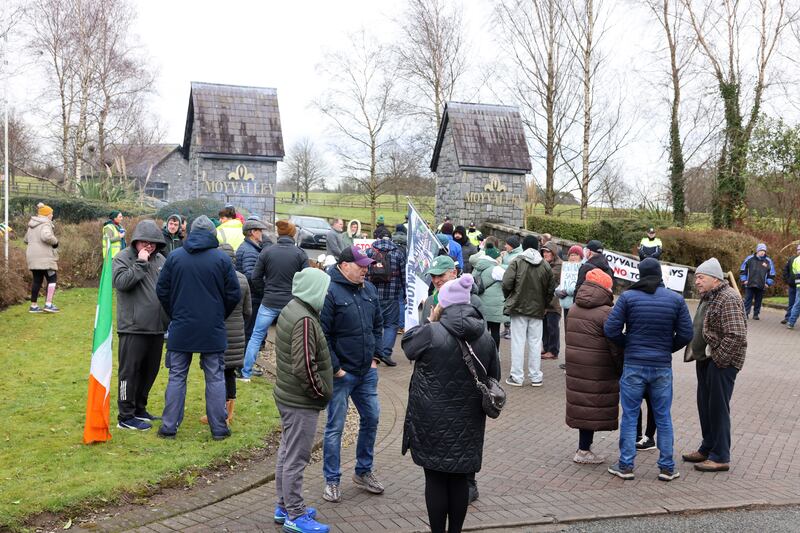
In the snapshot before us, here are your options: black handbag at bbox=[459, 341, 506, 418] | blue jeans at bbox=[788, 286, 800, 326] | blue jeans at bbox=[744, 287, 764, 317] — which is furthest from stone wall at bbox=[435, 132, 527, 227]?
black handbag at bbox=[459, 341, 506, 418]

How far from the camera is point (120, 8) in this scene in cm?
3862

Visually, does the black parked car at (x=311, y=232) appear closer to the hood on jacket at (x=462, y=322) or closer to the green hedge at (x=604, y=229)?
the green hedge at (x=604, y=229)

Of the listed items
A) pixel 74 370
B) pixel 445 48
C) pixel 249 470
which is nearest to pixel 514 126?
pixel 445 48

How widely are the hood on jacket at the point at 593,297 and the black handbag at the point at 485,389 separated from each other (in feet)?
7.93

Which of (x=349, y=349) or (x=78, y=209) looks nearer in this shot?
(x=349, y=349)

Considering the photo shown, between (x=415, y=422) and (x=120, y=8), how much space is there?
128 feet

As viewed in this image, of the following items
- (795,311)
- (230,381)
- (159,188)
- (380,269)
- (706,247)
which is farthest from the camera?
(159,188)

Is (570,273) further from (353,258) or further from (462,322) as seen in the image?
(462,322)

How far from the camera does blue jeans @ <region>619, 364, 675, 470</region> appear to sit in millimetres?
6582

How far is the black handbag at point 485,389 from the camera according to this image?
4684 millimetres

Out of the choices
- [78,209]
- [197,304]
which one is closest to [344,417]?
[197,304]

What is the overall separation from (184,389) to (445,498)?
3.04 metres

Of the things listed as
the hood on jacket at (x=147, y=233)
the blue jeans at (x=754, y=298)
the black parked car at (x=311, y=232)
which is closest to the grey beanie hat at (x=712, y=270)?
the hood on jacket at (x=147, y=233)

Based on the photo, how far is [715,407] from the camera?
690 cm
